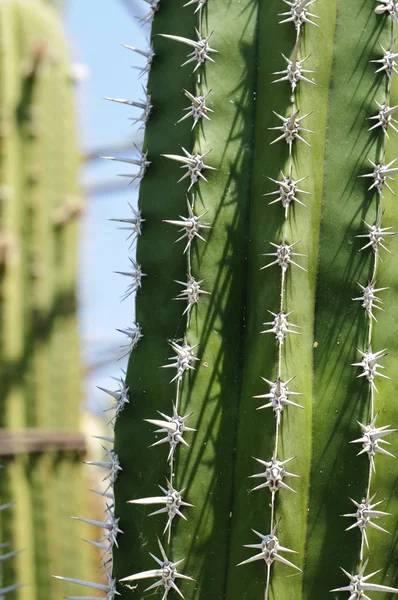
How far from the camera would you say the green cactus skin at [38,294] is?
2.50 m

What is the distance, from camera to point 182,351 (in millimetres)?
1433

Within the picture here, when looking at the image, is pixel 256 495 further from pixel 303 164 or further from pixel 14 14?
pixel 14 14

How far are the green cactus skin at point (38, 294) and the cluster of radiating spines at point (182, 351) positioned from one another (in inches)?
42.9

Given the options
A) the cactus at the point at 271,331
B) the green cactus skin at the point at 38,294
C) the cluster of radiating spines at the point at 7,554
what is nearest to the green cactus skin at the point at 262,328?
the cactus at the point at 271,331

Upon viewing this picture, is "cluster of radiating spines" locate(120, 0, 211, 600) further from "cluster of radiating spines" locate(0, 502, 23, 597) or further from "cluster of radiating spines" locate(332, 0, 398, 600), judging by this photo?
"cluster of radiating spines" locate(0, 502, 23, 597)

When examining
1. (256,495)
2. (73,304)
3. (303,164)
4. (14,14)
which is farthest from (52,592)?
(14,14)

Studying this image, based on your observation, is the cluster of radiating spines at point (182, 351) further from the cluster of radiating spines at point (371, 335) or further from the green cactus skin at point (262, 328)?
the cluster of radiating spines at point (371, 335)

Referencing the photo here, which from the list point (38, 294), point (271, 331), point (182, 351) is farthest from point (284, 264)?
point (38, 294)

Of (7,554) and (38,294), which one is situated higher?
(38,294)

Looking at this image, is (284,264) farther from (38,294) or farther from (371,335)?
(38,294)

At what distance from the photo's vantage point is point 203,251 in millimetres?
1487

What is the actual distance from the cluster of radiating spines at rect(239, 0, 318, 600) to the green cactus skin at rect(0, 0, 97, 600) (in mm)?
1313

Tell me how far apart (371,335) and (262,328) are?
209mm

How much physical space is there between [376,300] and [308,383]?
0.67 feet
